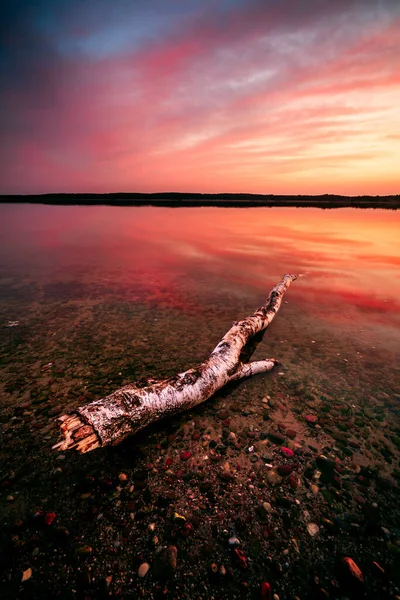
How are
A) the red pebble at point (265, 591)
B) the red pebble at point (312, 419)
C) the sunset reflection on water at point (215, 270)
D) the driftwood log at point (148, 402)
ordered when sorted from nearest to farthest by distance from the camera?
the red pebble at point (265, 591) < the driftwood log at point (148, 402) < the red pebble at point (312, 419) < the sunset reflection on water at point (215, 270)

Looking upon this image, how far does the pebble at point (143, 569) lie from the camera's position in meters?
2.87

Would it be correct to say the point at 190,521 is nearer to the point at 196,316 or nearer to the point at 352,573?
the point at 352,573

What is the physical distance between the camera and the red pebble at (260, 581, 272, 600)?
2715 mm

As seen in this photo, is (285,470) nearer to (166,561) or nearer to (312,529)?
(312,529)

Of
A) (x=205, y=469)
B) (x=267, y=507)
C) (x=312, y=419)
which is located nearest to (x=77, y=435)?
(x=205, y=469)

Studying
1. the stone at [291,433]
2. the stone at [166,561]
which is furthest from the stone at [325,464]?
the stone at [166,561]

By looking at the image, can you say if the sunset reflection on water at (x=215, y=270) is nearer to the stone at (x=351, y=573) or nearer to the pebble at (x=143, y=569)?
the stone at (x=351, y=573)

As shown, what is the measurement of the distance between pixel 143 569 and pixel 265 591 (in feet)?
4.25

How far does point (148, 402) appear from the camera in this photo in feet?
14.6

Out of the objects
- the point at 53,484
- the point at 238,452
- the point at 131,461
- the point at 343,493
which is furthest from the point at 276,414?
the point at 53,484

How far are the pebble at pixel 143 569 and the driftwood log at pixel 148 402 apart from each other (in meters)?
1.42

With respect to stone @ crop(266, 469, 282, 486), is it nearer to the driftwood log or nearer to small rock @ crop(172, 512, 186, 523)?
small rock @ crop(172, 512, 186, 523)

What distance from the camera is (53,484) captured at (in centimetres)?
375

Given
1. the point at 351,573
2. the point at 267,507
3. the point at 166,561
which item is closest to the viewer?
the point at 351,573
